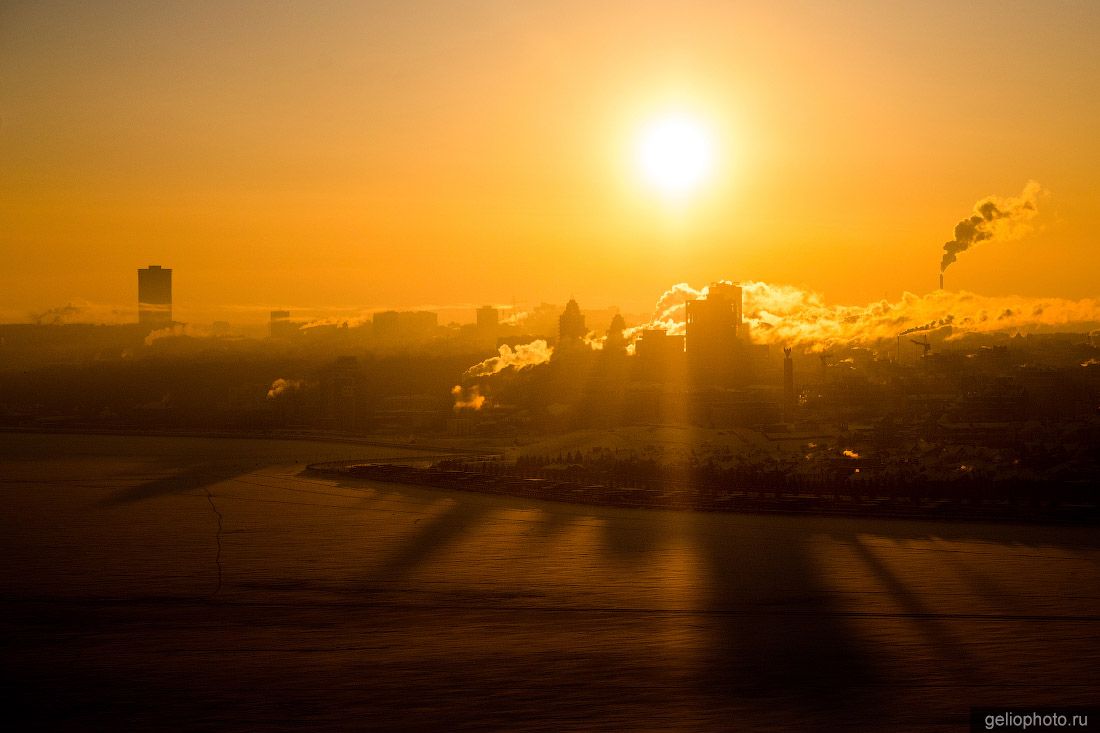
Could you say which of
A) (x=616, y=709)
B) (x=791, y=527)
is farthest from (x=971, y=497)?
(x=616, y=709)

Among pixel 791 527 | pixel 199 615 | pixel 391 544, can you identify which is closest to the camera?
pixel 199 615

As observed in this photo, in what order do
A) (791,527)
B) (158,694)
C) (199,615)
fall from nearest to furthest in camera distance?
(158,694) < (199,615) < (791,527)

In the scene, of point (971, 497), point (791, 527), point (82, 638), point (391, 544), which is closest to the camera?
point (82, 638)

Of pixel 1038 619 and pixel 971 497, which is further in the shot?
pixel 971 497

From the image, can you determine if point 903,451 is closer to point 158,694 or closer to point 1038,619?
point 1038,619

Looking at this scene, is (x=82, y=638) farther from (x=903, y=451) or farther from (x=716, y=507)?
(x=903, y=451)

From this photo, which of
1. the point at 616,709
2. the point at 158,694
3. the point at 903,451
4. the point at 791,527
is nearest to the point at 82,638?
the point at 158,694
